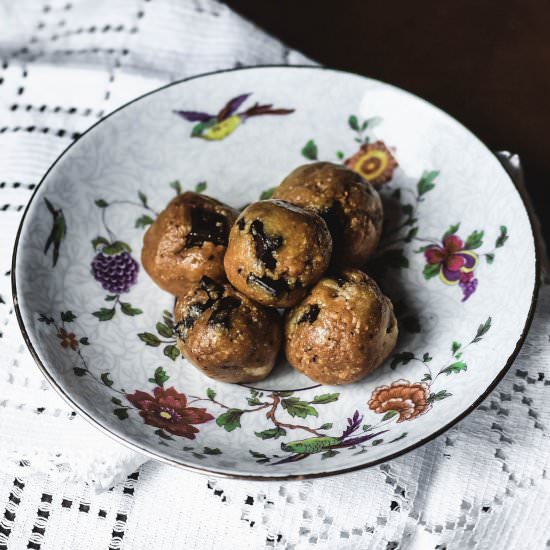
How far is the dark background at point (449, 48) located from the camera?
87.2 inches

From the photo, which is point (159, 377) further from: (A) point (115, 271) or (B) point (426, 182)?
(B) point (426, 182)

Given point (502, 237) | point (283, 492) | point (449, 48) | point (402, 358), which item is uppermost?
point (449, 48)

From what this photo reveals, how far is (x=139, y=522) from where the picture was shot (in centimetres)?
110

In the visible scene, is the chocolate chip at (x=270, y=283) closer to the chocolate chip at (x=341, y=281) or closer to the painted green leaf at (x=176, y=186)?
the chocolate chip at (x=341, y=281)

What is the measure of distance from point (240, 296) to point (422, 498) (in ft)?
1.30

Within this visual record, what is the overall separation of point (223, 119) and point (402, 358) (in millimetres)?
553

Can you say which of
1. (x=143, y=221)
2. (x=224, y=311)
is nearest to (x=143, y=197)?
(x=143, y=221)

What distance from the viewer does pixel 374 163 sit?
1356 millimetres

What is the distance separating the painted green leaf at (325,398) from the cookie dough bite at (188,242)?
0.23 metres

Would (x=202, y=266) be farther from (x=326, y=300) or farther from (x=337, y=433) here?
(x=337, y=433)

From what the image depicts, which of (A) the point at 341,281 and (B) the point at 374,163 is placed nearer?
(A) the point at 341,281

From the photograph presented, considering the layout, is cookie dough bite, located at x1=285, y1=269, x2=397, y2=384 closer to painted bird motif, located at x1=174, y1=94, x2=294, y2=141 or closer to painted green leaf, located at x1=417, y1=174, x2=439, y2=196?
painted green leaf, located at x1=417, y1=174, x2=439, y2=196

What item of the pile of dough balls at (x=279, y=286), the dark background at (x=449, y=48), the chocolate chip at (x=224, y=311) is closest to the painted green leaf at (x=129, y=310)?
the pile of dough balls at (x=279, y=286)

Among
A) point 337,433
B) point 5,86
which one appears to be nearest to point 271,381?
point 337,433
